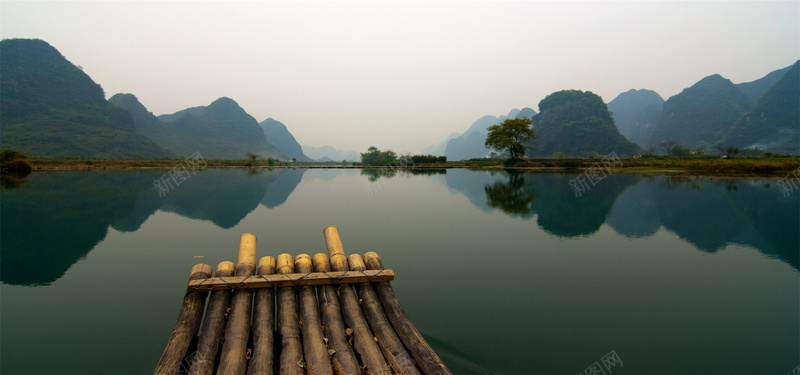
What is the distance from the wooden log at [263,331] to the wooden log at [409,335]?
56.7 inches

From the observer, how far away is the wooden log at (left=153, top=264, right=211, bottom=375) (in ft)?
10.9

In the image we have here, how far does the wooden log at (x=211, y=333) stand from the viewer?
328 centimetres

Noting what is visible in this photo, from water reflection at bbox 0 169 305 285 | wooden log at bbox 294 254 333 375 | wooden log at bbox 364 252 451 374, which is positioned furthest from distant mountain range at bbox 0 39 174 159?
wooden log at bbox 364 252 451 374

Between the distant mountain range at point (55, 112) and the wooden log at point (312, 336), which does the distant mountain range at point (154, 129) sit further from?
the wooden log at point (312, 336)

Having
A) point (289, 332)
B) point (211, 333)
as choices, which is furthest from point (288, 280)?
point (211, 333)

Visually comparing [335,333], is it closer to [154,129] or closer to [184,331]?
[184,331]

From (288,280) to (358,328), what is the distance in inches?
56.1

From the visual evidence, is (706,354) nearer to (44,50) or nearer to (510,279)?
(510,279)

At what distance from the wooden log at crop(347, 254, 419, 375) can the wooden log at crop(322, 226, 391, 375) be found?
10 centimetres

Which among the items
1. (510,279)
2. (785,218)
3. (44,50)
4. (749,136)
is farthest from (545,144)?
(44,50)

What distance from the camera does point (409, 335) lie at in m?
3.82

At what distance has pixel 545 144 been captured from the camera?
156 m

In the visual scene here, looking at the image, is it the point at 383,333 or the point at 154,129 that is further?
the point at 154,129

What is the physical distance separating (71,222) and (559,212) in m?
21.8
